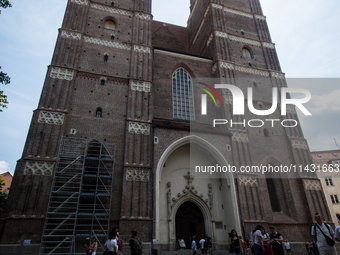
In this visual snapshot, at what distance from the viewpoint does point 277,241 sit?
664 cm

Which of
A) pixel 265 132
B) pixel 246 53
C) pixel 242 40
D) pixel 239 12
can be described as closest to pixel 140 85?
pixel 265 132

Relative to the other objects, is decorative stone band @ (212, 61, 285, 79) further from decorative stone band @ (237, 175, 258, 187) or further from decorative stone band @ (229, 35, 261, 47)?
decorative stone band @ (237, 175, 258, 187)

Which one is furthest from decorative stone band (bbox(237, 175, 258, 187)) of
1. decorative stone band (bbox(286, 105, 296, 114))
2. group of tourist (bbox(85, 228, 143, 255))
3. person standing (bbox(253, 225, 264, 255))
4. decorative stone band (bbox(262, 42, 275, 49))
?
decorative stone band (bbox(262, 42, 275, 49))

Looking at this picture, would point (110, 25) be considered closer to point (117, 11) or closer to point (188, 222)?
point (117, 11)

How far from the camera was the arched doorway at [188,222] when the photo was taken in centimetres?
1555

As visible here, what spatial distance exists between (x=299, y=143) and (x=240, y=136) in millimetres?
4983

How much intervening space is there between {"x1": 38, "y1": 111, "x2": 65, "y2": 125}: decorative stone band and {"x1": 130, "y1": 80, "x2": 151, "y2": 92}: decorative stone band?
505 cm

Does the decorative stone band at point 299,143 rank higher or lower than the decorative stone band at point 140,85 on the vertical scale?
lower

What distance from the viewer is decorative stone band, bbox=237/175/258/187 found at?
15900 millimetres

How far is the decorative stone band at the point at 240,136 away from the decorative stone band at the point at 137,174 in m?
6.74

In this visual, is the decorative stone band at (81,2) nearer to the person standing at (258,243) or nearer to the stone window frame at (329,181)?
the person standing at (258,243)

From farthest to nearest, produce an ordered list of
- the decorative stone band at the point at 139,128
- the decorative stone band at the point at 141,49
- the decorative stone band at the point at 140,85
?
1. the decorative stone band at the point at 141,49
2. the decorative stone band at the point at 140,85
3. the decorative stone band at the point at 139,128

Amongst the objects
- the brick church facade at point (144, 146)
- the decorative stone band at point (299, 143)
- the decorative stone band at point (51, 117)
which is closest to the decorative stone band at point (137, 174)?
the brick church facade at point (144, 146)

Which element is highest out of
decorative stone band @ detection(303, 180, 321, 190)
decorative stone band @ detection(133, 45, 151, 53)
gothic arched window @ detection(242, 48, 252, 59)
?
gothic arched window @ detection(242, 48, 252, 59)
